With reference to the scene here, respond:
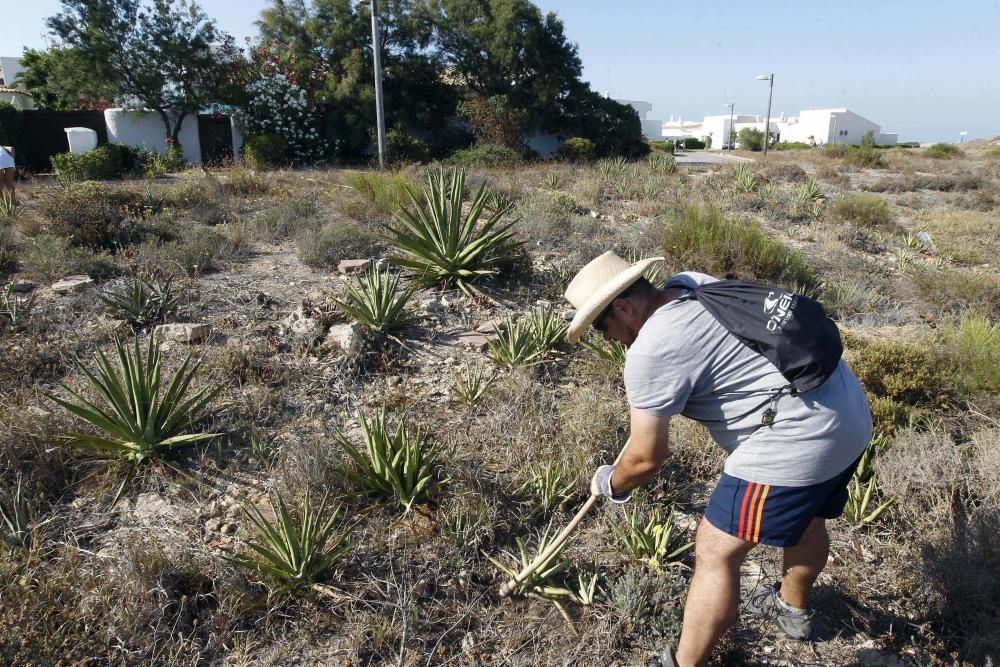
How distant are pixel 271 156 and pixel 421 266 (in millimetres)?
15292

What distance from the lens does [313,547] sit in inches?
103

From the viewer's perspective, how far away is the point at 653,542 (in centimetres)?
282

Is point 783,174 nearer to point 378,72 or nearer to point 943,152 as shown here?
point 378,72

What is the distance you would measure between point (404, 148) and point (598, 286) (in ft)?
64.8

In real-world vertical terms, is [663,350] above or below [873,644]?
above

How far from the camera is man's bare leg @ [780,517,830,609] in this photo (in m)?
2.27

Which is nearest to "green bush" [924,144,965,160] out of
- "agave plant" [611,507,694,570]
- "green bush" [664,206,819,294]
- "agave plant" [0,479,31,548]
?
"green bush" [664,206,819,294]

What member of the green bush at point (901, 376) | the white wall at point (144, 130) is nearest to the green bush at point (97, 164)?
the white wall at point (144, 130)

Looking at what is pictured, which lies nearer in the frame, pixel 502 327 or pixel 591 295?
pixel 591 295

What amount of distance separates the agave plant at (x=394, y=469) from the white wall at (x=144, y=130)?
62.8 feet

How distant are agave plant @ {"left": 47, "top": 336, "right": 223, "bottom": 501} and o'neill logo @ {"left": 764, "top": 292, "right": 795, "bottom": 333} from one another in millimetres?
2841

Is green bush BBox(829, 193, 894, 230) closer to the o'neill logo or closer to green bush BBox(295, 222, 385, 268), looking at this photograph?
green bush BBox(295, 222, 385, 268)

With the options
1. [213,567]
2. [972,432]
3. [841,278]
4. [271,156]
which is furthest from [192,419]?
[271,156]

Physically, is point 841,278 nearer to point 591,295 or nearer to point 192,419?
point 591,295
